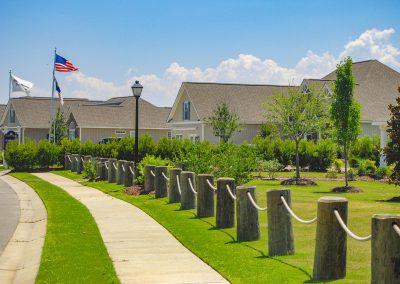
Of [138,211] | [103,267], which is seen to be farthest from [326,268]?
[138,211]

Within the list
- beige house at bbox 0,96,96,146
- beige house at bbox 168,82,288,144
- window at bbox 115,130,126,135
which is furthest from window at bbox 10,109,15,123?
beige house at bbox 168,82,288,144

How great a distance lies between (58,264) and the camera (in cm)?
998

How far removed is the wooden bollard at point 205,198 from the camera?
594 inches

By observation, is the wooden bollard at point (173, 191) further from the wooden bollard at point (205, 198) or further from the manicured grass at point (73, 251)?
the wooden bollard at point (205, 198)

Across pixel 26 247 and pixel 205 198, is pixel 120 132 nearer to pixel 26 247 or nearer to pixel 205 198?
pixel 205 198

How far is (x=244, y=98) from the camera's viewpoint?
5475 centimetres

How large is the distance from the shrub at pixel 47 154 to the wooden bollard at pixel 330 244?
3439 cm

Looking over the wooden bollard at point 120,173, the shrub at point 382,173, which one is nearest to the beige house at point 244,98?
the shrub at point 382,173

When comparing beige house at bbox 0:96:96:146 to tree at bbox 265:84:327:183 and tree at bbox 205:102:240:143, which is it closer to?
tree at bbox 205:102:240:143

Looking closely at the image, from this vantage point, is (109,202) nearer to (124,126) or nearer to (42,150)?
(42,150)

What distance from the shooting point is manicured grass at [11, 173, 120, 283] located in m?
9.08

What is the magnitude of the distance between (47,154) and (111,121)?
85.6ft

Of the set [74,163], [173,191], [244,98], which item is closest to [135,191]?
[173,191]

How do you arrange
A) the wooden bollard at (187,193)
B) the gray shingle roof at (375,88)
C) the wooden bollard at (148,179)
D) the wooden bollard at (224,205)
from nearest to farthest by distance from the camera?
the wooden bollard at (224,205), the wooden bollard at (187,193), the wooden bollard at (148,179), the gray shingle roof at (375,88)
